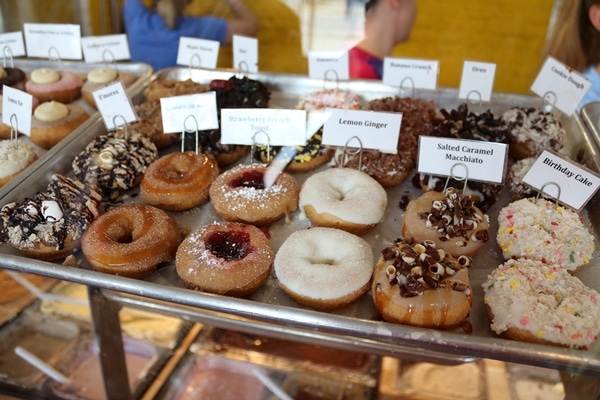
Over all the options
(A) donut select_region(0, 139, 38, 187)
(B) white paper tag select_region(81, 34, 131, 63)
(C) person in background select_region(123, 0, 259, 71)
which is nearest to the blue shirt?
(C) person in background select_region(123, 0, 259, 71)

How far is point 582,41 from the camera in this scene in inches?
146

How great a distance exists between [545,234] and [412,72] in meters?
A: 1.29

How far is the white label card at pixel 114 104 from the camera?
2643 mm

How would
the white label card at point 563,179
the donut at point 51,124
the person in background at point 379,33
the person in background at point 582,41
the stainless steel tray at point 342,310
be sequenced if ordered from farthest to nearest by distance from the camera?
the person in background at point 379,33 < the person in background at point 582,41 < the donut at point 51,124 < the white label card at point 563,179 < the stainless steel tray at point 342,310

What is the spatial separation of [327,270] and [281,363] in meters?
0.60

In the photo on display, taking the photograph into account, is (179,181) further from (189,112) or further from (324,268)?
(324,268)

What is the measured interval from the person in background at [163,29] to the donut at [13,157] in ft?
4.96

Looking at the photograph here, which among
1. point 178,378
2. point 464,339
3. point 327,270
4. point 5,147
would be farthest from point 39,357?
point 464,339

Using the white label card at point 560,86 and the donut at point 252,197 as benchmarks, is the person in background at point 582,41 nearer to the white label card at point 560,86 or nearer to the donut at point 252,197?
the white label card at point 560,86

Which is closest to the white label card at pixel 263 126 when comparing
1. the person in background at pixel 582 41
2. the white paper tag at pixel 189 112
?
the white paper tag at pixel 189 112

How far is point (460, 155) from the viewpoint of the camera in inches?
88.1

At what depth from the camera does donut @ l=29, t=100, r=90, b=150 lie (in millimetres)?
2842

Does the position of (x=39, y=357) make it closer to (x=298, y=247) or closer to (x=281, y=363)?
(x=281, y=363)

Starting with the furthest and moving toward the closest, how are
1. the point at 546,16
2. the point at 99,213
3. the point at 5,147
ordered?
the point at 546,16
the point at 5,147
the point at 99,213
